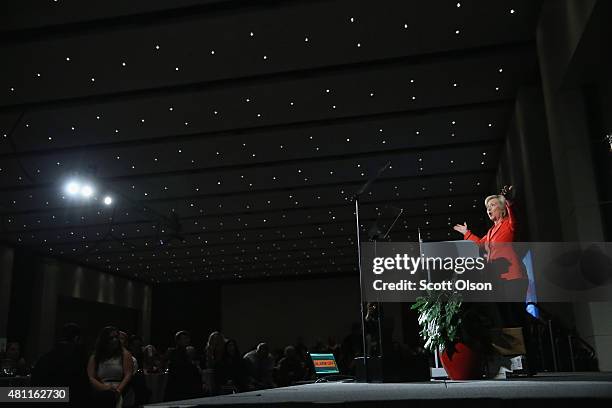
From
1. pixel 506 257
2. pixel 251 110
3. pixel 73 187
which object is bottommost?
pixel 506 257

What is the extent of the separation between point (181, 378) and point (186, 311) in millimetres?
19087

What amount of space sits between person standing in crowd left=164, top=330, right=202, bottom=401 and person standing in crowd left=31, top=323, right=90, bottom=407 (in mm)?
1660

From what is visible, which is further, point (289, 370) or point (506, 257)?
point (289, 370)

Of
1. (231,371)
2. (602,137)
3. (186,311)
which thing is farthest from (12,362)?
(186,311)

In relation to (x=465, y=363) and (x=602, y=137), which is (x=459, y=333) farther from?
(x=602, y=137)

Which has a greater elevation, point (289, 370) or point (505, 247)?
point (505, 247)

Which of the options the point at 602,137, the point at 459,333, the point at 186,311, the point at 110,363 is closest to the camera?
the point at 459,333

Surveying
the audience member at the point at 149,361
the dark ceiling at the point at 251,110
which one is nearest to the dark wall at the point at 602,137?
the dark ceiling at the point at 251,110

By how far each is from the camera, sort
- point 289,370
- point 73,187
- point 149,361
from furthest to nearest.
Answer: point 73,187 < point 149,361 < point 289,370

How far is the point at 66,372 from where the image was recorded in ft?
11.1

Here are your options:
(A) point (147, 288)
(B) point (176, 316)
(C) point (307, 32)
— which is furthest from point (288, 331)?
(C) point (307, 32)

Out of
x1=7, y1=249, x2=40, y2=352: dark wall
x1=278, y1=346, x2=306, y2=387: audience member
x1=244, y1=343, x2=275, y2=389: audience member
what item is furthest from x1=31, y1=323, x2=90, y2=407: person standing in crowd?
x1=7, y1=249, x2=40, y2=352: dark wall

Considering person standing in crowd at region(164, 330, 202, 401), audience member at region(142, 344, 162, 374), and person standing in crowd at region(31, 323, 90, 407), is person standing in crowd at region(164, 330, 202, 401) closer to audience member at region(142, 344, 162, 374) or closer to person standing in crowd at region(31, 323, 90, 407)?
person standing in crowd at region(31, 323, 90, 407)

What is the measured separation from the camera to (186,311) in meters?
23.6
